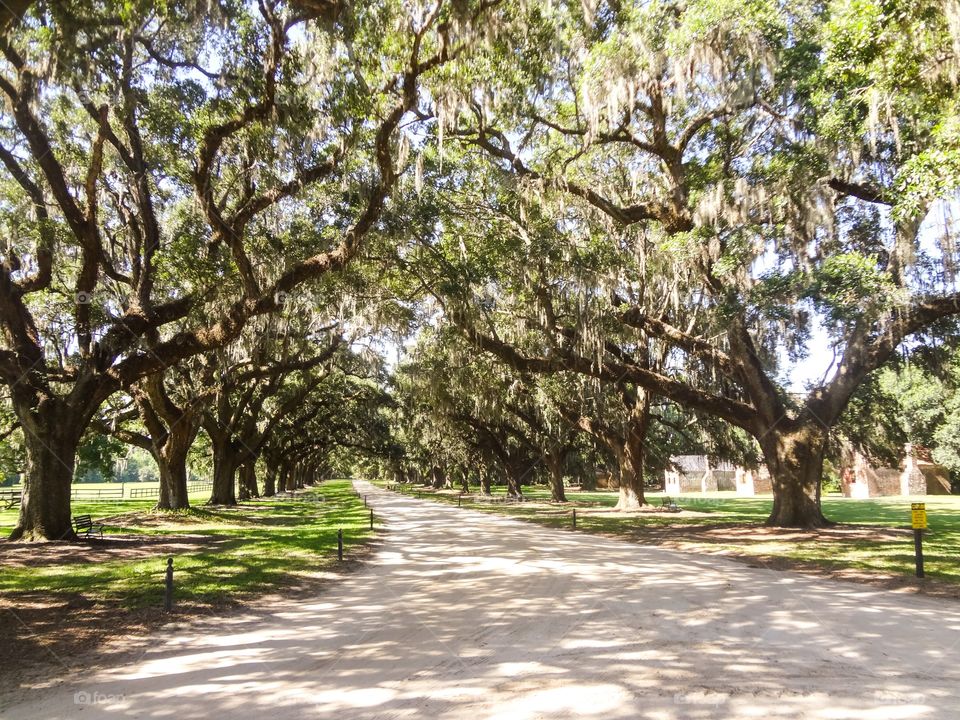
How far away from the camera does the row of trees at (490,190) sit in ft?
33.0

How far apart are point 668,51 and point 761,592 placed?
29.8 feet

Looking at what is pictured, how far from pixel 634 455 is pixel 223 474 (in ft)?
67.0

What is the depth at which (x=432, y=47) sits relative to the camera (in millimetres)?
11266

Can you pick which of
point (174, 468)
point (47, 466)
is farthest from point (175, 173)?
point (174, 468)

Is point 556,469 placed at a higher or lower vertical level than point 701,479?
higher

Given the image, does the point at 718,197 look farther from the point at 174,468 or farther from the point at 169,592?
the point at 174,468

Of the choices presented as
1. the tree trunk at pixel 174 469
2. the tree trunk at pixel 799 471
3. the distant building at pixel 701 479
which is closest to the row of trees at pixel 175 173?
the tree trunk at pixel 174 469

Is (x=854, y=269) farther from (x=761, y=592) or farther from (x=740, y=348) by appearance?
(x=761, y=592)

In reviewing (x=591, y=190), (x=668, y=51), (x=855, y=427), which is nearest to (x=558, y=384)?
(x=591, y=190)

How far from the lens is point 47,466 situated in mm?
13805

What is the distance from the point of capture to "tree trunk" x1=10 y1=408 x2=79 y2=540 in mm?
13750

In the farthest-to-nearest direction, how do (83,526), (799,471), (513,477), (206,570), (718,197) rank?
(513,477)
(799,471)
(83,526)
(718,197)
(206,570)

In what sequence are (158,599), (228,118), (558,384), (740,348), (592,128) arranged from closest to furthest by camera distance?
(158,599)
(228,118)
(592,128)
(740,348)
(558,384)

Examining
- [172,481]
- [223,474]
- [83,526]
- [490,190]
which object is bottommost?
[223,474]
